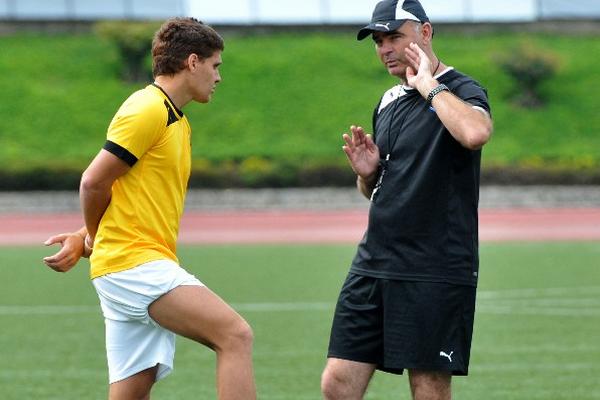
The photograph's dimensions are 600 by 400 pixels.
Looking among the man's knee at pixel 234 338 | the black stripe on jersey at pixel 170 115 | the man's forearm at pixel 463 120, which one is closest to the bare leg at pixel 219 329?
the man's knee at pixel 234 338

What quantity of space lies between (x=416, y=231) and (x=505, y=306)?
24.4ft

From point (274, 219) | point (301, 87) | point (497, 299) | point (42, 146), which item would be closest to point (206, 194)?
point (274, 219)

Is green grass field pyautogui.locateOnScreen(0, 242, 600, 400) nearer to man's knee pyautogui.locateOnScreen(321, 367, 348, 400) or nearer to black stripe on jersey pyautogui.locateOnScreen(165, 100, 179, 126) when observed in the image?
man's knee pyautogui.locateOnScreen(321, 367, 348, 400)

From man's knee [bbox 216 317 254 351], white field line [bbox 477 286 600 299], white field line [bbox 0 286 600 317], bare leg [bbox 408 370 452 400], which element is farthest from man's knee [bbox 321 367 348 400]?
white field line [bbox 477 286 600 299]

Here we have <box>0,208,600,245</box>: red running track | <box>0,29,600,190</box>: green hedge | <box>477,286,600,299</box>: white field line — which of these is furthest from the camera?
<box>0,29,600,190</box>: green hedge

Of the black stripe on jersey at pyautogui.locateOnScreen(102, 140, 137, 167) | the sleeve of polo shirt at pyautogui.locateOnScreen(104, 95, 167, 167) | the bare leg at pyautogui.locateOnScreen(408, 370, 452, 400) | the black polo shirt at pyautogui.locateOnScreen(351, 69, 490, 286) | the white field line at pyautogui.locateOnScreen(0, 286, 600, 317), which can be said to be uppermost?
the sleeve of polo shirt at pyautogui.locateOnScreen(104, 95, 167, 167)

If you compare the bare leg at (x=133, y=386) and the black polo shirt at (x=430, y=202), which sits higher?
the black polo shirt at (x=430, y=202)

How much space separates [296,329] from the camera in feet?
37.6

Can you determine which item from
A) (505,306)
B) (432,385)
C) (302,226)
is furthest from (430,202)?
(302,226)

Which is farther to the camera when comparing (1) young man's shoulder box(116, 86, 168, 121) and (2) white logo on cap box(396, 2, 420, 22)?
(2) white logo on cap box(396, 2, 420, 22)

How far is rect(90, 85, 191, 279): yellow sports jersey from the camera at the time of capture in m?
5.58

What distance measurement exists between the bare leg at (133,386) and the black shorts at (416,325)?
3.13ft

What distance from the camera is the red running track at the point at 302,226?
926 inches

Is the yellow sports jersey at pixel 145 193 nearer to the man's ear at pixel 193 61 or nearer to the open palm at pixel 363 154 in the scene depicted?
the man's ear at pixel 193 61
